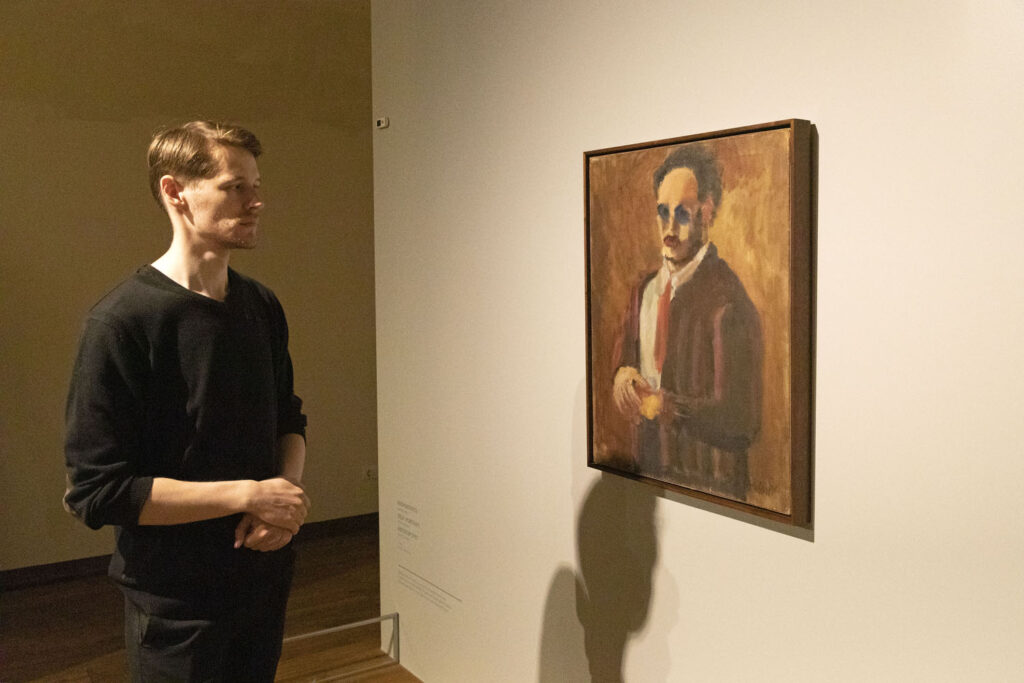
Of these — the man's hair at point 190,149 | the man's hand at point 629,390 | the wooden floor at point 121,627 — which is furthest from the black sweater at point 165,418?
the wooden floor at point 121,627

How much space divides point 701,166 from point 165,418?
1.25 m

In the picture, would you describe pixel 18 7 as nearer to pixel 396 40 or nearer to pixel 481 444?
pixel 396 40

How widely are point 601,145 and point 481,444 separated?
1.07 meters

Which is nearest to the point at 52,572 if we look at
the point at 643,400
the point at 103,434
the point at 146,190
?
the point at 146,190

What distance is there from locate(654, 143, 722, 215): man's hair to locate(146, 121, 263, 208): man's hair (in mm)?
943

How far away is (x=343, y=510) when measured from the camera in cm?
562

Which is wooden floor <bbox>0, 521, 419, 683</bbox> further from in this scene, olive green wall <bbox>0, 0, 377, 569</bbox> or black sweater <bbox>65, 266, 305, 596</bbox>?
black sweater <bbox>65, 266, 305, 596</bbox>

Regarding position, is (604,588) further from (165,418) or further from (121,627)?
(121,627)

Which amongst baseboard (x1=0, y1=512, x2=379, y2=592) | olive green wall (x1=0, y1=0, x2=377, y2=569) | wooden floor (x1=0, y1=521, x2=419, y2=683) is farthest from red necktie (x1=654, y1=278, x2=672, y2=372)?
baseboard (x1=0, y1=512, x2=379, y2=592)

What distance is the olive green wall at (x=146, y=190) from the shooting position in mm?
4539

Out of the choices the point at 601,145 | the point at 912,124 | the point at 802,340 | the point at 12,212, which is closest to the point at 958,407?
the point at 802,340

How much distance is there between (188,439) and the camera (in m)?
→ 1.86

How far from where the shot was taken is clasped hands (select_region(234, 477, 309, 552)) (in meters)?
1.84

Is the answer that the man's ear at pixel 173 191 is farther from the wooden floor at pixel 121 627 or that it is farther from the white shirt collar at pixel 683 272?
the wooden floor at pixel 121 627
